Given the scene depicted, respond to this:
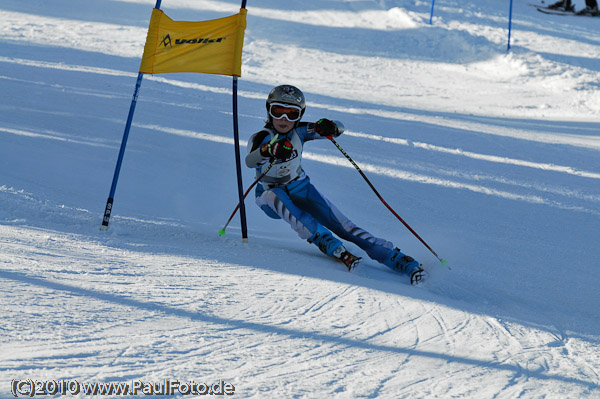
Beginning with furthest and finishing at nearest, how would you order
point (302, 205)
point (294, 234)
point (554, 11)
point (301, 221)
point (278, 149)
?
point (554, 11)
point (294, 234)
point (302, 205)
point (301, 221)
point (278, 149)

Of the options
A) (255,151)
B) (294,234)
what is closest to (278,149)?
(255,151)

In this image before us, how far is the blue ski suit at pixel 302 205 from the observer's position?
481 cm

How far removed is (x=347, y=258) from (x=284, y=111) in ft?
3.98

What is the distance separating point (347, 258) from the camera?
4637 mm

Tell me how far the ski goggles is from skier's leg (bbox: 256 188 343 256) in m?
0.56

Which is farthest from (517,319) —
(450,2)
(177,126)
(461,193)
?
(450,2)

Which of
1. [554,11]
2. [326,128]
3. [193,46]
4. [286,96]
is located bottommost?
[326,128]

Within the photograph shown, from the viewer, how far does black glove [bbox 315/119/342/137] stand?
486cm

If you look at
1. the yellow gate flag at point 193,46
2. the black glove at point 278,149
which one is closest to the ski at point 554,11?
the yellow gate flag at point 193,46

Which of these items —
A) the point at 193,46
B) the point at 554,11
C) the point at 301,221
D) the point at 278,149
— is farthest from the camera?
the point at 554,11

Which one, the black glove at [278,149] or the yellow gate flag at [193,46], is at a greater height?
the yellow gate flag at [193,46]

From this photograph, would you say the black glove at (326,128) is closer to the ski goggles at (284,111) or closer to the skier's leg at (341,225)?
the ski goggles at (284,111)

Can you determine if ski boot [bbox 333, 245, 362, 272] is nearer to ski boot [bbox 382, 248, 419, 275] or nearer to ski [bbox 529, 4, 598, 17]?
ski boot [bbox 382, 248, 419, 275]

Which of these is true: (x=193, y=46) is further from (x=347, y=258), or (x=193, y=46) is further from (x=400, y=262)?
(x=400, y=262)
